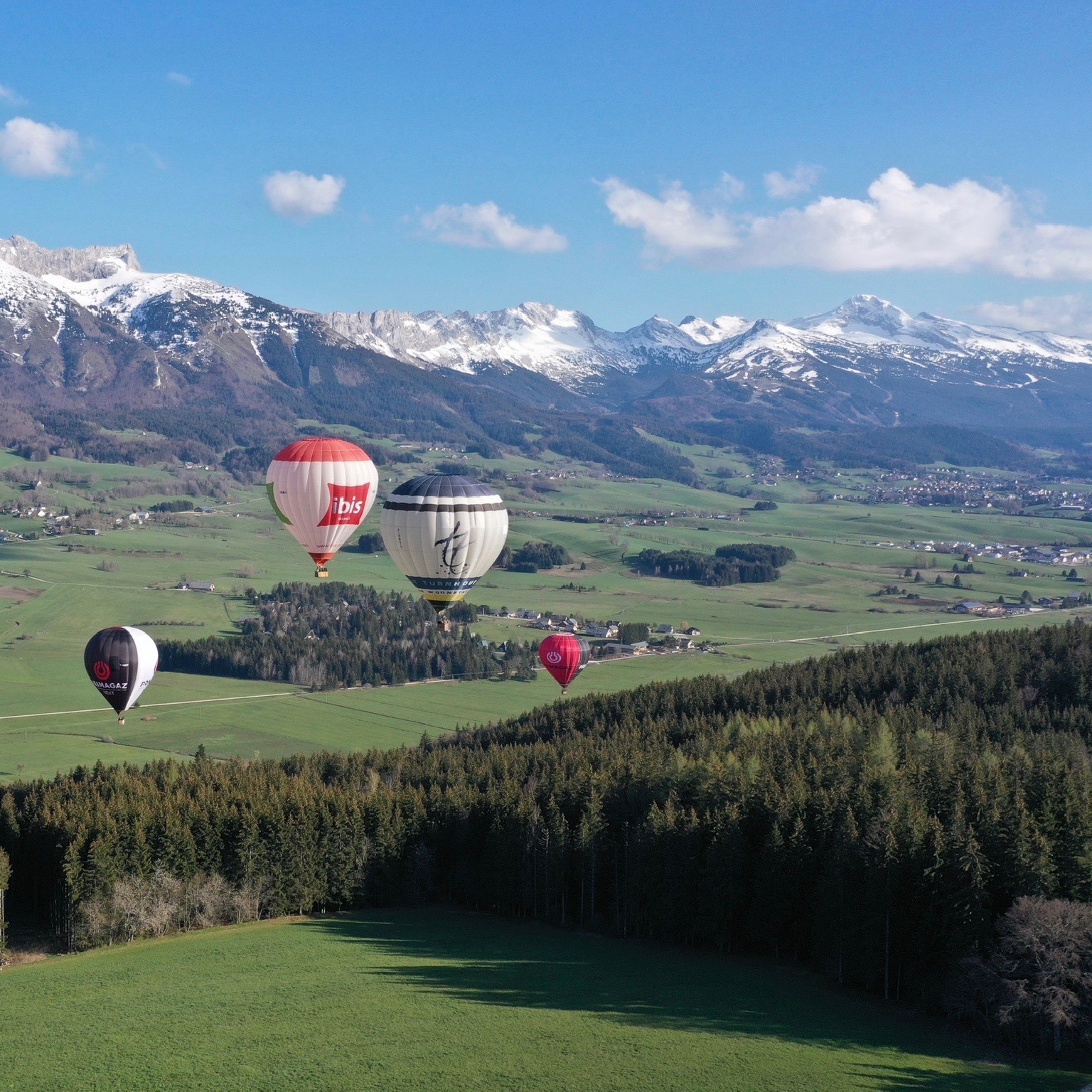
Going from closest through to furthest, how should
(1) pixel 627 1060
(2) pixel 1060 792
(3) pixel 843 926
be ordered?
(1) pixel 627 1060 < (3) pixel 843 926 < (2) pixel 1060 792

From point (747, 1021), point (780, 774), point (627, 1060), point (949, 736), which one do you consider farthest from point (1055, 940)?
point (949, 736)

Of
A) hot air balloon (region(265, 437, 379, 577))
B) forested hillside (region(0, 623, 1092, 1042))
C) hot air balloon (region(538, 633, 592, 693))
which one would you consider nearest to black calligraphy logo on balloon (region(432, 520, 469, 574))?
hot air balloon (region(265, 437, 379, 577))

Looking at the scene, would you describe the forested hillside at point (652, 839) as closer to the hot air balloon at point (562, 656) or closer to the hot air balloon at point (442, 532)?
the hot air balloon at point (562, 656)

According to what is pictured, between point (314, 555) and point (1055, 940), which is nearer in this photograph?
point (1055, 940)

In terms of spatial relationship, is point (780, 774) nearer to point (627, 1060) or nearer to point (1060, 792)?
point (1060, 792)

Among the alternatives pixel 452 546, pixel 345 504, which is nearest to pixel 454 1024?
pixel 452 546

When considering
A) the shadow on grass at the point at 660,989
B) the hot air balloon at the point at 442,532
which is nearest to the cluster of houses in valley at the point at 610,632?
the hot air balloon at the point at 442,532
